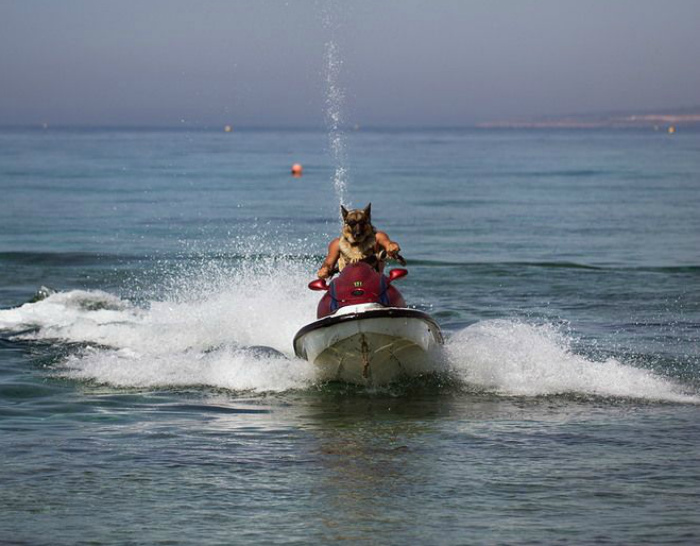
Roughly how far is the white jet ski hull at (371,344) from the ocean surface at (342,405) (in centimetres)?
23

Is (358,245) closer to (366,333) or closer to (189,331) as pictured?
(366,333)

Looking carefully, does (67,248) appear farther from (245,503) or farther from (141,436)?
(245,503)

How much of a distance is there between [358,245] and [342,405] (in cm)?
209

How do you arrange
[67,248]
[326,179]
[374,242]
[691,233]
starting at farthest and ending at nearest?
[326,179], [691,233], [67,248], [374,242]

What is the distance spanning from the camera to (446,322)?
1970 cm

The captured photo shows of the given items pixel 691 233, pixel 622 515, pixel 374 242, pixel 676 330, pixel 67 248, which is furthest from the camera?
pixel 691 233

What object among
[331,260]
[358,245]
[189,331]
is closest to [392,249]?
[358,245]

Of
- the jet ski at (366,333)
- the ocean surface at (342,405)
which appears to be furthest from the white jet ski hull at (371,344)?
the ocean surface at (342,405)

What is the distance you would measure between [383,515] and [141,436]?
3549 millimetres

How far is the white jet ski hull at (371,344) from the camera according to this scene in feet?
44.6

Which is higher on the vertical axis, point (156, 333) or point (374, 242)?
point (374, 242)

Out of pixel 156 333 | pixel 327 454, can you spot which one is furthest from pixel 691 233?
pixel 327 454

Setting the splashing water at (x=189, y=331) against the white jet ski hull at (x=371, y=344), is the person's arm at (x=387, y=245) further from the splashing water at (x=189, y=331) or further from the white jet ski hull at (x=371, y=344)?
the splashing water at (x=189, y=331)

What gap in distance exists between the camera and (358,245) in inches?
573
